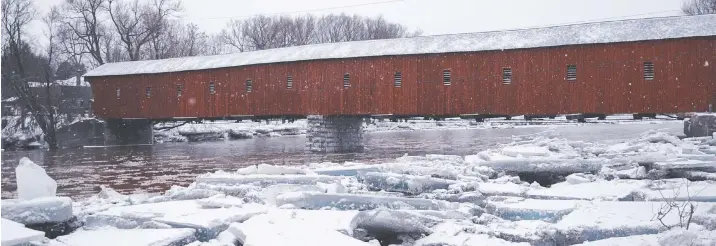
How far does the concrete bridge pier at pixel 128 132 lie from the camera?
25125 mm

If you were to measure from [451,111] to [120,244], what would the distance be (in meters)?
14.2

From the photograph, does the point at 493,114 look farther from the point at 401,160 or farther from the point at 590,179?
the point at 590,179

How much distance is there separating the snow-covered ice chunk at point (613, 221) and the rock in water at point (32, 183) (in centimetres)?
451

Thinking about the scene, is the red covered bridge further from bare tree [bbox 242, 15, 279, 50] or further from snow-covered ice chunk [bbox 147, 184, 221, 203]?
bare tree [bbox 242, 15, 279, 50]

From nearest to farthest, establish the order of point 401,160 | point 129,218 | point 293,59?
point 129,218 < point 401,160 < point 293,59

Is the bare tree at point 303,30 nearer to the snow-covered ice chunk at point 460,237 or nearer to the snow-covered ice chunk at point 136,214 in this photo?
the snow-covered ice chunk at point 136,214

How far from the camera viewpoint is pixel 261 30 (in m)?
41.7

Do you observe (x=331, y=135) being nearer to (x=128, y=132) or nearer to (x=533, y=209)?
(x=128, y=132)

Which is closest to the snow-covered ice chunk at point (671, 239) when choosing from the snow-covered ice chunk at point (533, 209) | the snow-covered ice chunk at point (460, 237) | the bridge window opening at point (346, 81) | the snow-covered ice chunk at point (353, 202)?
the snow-covered ice chunk at point (460, 237)

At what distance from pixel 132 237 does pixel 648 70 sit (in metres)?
14.9

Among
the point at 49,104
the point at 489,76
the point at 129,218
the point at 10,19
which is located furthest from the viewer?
the point at 49,104

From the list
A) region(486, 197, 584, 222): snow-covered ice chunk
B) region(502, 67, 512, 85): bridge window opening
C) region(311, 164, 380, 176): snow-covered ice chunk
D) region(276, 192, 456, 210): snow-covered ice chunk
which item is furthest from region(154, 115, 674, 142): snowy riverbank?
region(276, 192, 456, 210): snow-covered ice chunk

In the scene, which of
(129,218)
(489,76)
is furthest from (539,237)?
(489,76)

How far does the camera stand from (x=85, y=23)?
25500mm
